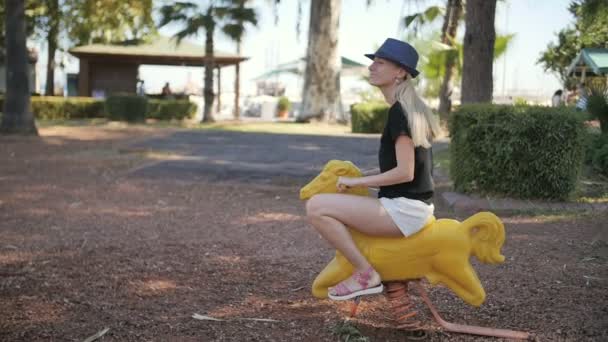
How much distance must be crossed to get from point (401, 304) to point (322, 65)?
2133cm

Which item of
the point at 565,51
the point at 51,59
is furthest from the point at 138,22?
the point at 565,51

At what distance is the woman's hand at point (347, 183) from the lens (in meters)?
3.32

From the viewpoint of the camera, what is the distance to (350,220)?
3.38 m

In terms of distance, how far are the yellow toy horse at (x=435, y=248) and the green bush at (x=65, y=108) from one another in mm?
25921

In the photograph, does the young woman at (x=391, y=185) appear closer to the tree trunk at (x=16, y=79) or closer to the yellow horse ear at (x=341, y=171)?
the yellow horse ear at (x=341, y=171)

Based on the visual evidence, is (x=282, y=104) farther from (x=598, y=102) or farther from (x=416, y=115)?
(x=416, y=115)

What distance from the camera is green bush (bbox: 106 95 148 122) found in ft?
77.7

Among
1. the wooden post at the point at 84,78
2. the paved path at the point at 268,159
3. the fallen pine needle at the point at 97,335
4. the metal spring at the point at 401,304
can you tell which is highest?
the wooden post at the point at 84,78

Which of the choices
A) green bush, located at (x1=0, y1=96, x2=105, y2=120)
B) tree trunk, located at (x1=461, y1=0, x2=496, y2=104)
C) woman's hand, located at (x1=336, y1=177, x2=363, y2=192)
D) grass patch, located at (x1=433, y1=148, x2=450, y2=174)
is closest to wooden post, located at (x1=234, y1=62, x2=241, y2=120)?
green bush, located at (x1=0, y1=96, x2=105, y2=120)

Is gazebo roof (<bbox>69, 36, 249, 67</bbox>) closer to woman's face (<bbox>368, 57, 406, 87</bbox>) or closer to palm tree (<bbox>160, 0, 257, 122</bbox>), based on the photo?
palm tree (<bbox>160, 0, 257, 122</bbox>)

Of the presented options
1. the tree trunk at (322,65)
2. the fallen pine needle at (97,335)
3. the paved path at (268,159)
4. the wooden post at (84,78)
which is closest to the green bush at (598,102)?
the paved path at (268,159)

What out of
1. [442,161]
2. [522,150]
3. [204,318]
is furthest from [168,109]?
[204,318]

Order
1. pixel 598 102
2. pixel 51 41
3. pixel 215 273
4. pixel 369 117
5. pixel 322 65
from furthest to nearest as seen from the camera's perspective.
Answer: pixel 51 41
pixel 322 65
pixel 369 117
pixel 598 102
pixel 215 273

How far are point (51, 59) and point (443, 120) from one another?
24809 mm
